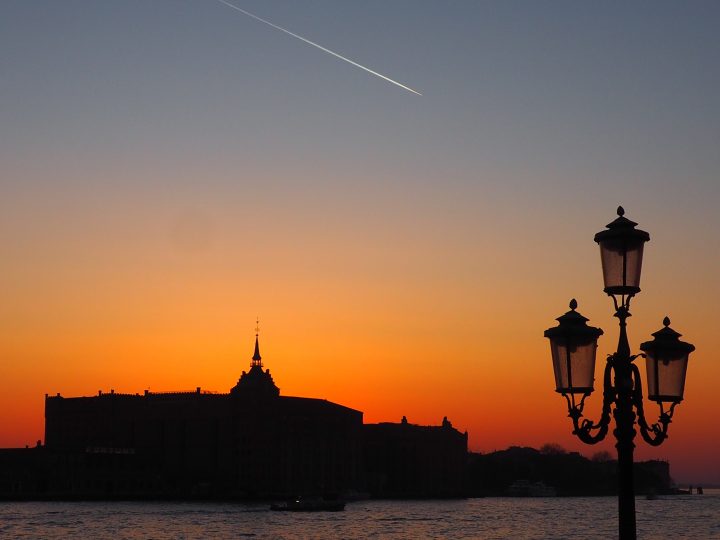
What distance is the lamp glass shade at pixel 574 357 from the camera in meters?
11.5

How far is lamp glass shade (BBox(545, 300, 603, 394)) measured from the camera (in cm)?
1150

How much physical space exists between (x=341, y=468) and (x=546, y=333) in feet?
601

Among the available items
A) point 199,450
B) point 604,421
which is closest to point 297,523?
point 199,450

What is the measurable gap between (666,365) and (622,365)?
0.50 metres

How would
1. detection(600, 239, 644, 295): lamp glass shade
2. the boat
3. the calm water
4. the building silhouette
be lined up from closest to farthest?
detection(600, 239, 644, 295): lamp glass shade < the calm water < the boat < the building silhouette

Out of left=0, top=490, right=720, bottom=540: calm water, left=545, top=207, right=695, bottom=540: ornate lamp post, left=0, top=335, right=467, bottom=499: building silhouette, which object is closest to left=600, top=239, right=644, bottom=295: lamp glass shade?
left=545, top=207, right=695, bottom=540: ornate lamp post

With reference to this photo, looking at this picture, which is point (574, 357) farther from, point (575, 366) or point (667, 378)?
point (667, 378)

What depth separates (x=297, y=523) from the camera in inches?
5285

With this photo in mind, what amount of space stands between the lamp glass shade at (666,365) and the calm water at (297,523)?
9428 cm

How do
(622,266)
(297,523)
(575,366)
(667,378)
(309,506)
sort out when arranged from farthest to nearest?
(309,506)
(297,523)
(667,378)
(622,266)
(575,366)

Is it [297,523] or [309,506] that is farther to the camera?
[309,506]

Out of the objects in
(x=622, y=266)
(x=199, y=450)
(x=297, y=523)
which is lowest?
(x=297, y=523)

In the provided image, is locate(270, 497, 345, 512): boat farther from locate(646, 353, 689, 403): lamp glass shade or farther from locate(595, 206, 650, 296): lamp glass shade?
locate(595, 206, 650, 296): lamp glass shade

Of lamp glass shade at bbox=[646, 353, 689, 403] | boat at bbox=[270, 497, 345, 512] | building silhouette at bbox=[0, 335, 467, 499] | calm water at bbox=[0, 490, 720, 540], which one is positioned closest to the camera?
lamp glass shade at bbox=[646, 353, 689, 403]
